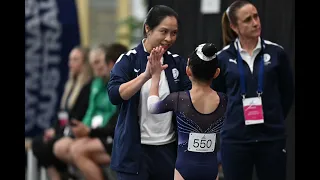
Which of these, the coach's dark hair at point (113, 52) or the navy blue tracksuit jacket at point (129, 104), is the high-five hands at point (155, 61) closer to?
the navy blue tracksuit jacket at point (129, 104)

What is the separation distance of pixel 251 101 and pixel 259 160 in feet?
1.48

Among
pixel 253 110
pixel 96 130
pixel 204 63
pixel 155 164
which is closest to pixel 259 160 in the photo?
pixel 253 110

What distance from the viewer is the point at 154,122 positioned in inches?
174

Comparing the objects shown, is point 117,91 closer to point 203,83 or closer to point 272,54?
point 203,83

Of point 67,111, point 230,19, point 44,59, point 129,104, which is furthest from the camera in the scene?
point 44,59

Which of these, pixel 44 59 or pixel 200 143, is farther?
pixel 44 59

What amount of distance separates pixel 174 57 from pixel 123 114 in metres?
0.49

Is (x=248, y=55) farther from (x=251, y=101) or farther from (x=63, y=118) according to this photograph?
(x=63, y=118)

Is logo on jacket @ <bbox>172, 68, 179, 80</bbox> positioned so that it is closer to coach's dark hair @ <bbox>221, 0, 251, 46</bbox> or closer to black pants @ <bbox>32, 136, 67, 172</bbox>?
coach's dark hair @ <bbox>221, 0, 251, 46</bbox>

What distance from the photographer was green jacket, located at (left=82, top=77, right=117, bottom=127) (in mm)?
7324

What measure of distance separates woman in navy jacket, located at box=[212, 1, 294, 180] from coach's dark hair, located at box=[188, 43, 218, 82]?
1.09m

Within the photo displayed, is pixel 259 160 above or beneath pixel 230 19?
beneath
